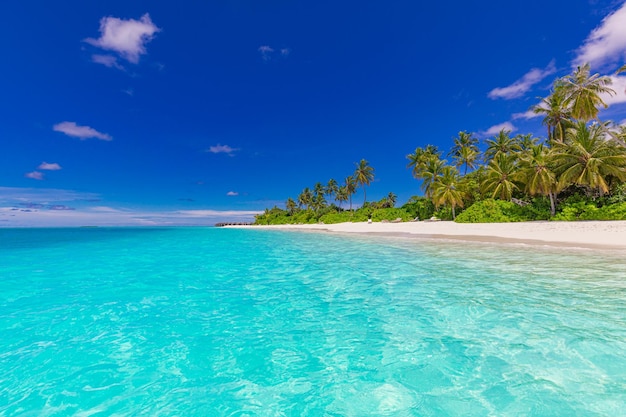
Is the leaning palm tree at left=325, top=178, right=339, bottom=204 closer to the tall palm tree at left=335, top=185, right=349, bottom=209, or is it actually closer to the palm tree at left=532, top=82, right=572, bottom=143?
the tall palm tree at left=335, top=185, right=349, bottom=209

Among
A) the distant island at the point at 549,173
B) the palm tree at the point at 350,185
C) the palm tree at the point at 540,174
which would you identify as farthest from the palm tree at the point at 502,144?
the palm tree at the point at 350,185

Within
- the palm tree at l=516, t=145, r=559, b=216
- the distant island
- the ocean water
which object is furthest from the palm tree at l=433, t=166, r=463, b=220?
the ocean water

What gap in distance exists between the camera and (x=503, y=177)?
3509 centimetres

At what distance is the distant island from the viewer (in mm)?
26625

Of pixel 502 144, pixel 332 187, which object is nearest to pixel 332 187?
pixel 332 187

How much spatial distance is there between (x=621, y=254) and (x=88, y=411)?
19031mm

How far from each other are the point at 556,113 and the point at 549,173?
44.7ft

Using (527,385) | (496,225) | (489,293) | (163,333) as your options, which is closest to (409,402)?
(527,385)

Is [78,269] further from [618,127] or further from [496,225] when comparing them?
[618,127]

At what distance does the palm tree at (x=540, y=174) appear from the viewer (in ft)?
94.8

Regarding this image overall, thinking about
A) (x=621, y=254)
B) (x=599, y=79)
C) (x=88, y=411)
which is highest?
(x=599, y=79)

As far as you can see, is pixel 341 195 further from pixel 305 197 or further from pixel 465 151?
pixel 465 151

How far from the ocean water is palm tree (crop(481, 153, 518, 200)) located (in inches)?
1166

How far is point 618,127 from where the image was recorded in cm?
3294
